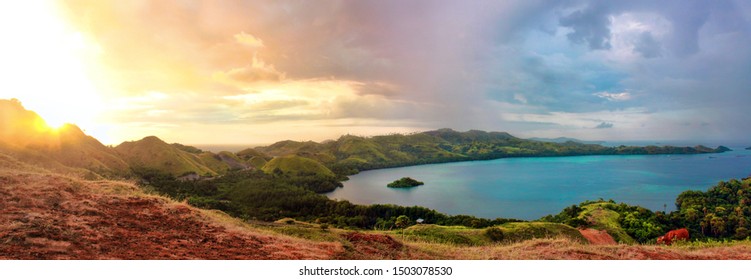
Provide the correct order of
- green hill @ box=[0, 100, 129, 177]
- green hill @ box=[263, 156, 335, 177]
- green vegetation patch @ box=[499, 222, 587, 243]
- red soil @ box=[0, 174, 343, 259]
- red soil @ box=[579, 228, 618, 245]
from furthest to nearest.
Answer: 1. green hill @ box=[263, 156, 335, 177]
2. green hill @ box=[0, 100, 129, 177]
3. red soil @ box=[579, 228, 618, 245]
4. green vegetation patch @ box=[499, 222, 587, 243]
5. red soil @ box=[0, 174, 343, 259]

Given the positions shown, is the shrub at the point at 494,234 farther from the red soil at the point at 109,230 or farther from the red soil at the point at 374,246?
the red soil at the point at 109,230

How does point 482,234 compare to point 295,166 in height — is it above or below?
above

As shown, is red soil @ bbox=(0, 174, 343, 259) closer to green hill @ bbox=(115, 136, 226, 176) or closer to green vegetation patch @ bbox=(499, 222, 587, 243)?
green vegetation patch @ bbox=(499, 222, 587, 243)

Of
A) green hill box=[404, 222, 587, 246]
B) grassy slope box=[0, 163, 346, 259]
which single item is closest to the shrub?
green hill box=[404, 222, 587, 246]

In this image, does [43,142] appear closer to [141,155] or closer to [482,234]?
[141,155]

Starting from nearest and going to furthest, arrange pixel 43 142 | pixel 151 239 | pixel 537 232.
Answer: pixel 151 239 → pixel 537 232 → pixel 43 142

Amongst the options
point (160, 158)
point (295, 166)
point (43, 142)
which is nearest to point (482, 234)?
point (43, 142)
